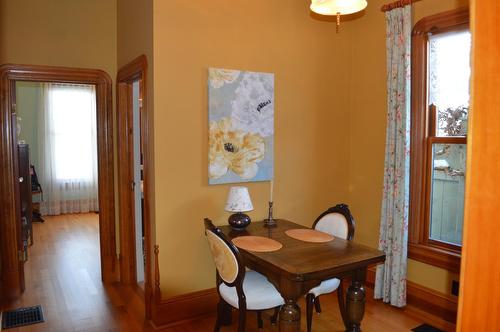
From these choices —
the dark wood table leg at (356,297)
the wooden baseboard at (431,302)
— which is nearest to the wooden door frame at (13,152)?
the dark wood table leg at (356,297)

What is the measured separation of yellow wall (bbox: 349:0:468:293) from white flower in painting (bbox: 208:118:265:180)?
1125 mm

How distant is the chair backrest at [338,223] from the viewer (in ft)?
9.78

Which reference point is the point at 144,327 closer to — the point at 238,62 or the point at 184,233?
the point at 184,233

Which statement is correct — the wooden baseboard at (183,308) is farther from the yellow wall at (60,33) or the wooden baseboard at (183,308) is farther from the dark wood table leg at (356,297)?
the yellow wall at (60,33)

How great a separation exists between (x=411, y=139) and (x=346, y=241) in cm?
124

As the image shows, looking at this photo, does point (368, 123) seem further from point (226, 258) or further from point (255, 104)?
point (226, 258)

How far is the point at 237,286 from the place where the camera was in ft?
7.91

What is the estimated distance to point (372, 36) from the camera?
148 inches

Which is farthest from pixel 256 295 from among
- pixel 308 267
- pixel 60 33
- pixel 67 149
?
pixel 67 149

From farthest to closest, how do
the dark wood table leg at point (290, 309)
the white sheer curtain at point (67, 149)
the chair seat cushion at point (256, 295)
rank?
the white sheer curtain at point (67, 149)
the chair seat cushion at point (256, 295)
the dark wood table leg at point (290, 309)

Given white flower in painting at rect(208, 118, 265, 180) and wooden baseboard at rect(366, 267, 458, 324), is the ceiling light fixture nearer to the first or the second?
white flower in painting at rect(208, 118, 265, 180)

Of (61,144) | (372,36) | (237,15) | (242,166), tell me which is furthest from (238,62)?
(61,144)

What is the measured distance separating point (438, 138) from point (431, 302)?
1.38 m

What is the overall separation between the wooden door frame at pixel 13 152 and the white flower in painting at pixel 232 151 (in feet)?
4.54
